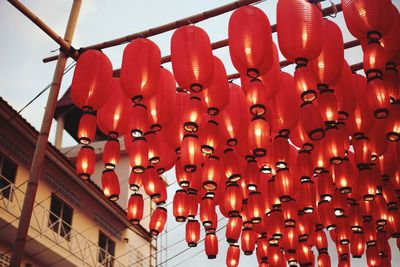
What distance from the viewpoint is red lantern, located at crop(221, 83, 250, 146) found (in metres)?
8.12

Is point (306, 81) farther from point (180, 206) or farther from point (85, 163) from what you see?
point (85, 163)

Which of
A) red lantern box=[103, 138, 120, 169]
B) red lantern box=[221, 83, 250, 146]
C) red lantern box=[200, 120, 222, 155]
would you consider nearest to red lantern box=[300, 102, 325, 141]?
red lantern box=[221, 83, 250, 146]

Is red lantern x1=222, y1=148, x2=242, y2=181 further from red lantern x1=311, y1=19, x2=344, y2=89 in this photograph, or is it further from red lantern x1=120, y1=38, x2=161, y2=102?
red lantern x1=311, y1=19, x2=344, y2=89

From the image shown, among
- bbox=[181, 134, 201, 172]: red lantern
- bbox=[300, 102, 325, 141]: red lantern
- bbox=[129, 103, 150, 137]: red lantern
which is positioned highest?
bbox=[129, 103, 150, 137]: red lantern

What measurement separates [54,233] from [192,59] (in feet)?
36.9

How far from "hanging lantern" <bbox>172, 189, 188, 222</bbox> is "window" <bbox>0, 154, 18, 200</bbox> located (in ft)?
22.5

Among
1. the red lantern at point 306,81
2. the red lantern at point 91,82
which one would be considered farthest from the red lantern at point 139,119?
the red lantern at point 306,81

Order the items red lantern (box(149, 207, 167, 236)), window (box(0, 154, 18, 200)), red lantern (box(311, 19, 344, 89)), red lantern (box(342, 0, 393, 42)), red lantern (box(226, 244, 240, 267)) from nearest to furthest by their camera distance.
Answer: red lantern (box(342, 0, 393, 42)), red lantern (box(311, 19, 344, 89)), red lantern (box(149, 207, 167, 236)), red lantern (box(226, 244, 240, 267)), window (box(0, 154, 18, 200))

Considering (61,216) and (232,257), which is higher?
(61,216)

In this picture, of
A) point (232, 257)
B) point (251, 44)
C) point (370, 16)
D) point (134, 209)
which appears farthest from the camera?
point (232, 257)

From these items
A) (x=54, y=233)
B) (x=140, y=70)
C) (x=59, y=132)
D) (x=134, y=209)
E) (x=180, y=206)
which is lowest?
(x=180, y=206)

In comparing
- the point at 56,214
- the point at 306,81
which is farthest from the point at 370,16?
the point at 56,214

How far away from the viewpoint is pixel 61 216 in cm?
1727

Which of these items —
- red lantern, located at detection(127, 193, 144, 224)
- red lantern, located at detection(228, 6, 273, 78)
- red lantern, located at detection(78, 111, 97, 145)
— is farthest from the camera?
red lantern, located at detection(127, 193, 144, 224)
